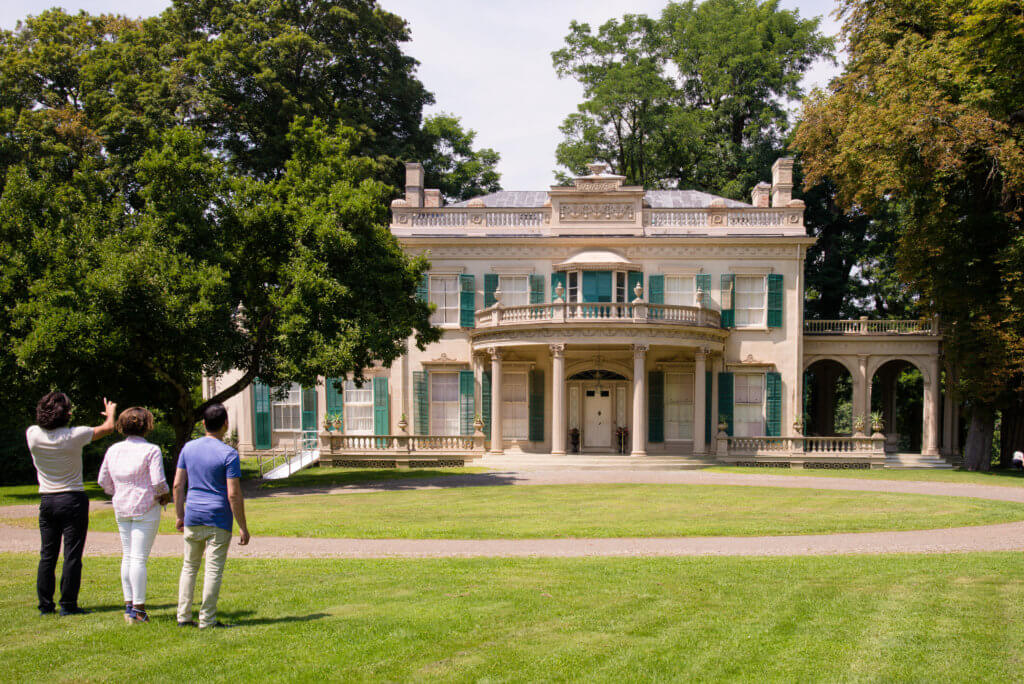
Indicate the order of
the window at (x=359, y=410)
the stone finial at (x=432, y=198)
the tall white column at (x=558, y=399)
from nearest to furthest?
1. the tall white column at (x=558, y=399)
2. the window at (x=359, y=410)
3. the stone finial at (x=432, y=198)

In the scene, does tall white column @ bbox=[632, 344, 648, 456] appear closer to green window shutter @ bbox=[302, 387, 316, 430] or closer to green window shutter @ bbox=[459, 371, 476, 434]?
green window shutter @ bbox=[459, 371, 476, 434]

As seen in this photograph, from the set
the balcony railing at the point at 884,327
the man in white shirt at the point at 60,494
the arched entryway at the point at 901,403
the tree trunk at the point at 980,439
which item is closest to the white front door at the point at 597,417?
the balcony railing at the point at 884,327

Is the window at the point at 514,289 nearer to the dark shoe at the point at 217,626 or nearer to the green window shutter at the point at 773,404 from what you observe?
the green window shutter at the point at 773,404

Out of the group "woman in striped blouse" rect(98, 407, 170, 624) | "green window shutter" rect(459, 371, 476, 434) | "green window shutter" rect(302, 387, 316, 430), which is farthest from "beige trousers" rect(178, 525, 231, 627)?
"green window shutter" rect(302, 387, 316, 430)

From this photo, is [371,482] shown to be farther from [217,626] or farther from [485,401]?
[217,626]

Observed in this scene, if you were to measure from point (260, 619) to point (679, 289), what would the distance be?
28.1 meters

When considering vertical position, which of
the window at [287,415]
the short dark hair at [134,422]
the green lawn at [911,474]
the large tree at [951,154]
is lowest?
the green lawn at [911,474]

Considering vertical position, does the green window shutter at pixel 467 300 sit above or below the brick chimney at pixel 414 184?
below

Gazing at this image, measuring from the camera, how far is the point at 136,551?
24.5ft

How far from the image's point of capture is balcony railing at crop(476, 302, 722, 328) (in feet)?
99.4

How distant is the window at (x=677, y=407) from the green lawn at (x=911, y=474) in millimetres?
4113

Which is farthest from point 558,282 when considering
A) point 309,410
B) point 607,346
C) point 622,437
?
point 309,410

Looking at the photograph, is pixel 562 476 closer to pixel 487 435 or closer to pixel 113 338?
pixel 487 435

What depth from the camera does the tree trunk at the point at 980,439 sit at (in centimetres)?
3081
